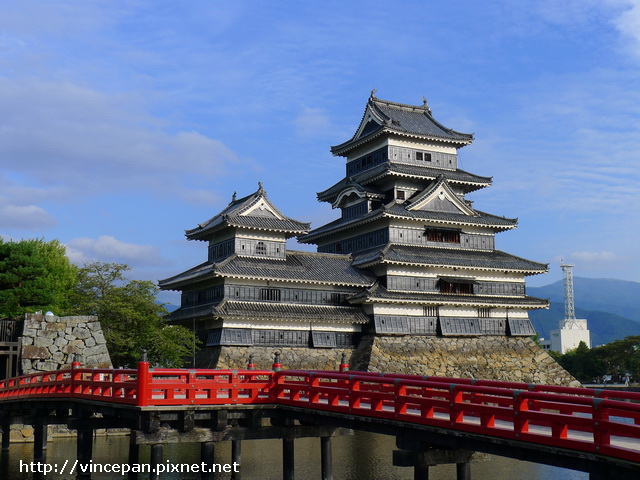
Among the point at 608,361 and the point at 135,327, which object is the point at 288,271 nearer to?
the point at 135,327

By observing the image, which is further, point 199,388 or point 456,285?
A: point 456,285

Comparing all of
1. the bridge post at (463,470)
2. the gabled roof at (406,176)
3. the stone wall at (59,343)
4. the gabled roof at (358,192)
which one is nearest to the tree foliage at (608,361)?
the gabled roof at (406,176)

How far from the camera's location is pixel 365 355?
170ft

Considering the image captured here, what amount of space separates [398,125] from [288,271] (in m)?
A: 17.9

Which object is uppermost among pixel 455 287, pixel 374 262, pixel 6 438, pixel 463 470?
pixel 374 262

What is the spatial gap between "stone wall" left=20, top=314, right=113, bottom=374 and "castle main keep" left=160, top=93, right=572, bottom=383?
9.73m

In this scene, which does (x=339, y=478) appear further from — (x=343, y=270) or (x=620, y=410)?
(x=343, y=270)

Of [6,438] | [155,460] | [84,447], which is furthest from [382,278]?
[155,460]

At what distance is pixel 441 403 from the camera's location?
1611cm

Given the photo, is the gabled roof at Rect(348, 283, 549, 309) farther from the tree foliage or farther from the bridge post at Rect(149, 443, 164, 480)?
the tree foliage

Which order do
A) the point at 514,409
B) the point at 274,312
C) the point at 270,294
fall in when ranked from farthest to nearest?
the point at 270,294
the point at 274,312
the point at 514,409

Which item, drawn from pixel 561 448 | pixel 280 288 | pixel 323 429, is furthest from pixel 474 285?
pixel 561 448

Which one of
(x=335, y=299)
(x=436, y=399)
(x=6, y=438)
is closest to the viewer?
(x=436, y=399)

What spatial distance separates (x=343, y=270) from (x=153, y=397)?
34.1 metres
